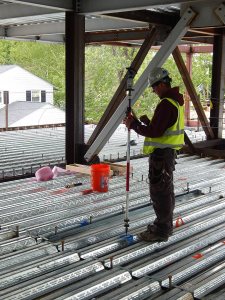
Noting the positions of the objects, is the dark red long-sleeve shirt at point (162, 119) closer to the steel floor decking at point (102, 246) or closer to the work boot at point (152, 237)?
the work boot at point (152, 237)

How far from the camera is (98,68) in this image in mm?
38250

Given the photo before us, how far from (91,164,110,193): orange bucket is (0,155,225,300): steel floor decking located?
6.0 inches

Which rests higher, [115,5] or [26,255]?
[115,5]

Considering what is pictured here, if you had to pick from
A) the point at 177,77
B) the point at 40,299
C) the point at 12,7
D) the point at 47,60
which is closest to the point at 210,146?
the point at 12,7

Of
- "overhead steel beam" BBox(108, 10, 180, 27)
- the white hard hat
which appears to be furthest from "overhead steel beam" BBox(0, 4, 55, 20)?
the white hard hat

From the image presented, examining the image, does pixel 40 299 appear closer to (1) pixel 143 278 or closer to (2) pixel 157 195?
(1) pixel 143 278

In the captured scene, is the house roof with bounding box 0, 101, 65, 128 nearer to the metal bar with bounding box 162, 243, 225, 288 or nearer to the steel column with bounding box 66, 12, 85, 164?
the steel column with bounding box 66, 12, 85, 164

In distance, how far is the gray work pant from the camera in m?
5.58

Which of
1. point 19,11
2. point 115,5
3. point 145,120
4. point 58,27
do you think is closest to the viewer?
point 145,120

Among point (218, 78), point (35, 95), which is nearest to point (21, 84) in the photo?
point (35, 95)

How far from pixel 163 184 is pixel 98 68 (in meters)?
33.5

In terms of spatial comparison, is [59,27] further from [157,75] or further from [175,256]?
[175,256]

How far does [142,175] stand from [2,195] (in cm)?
290

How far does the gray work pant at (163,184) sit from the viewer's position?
558 cm
